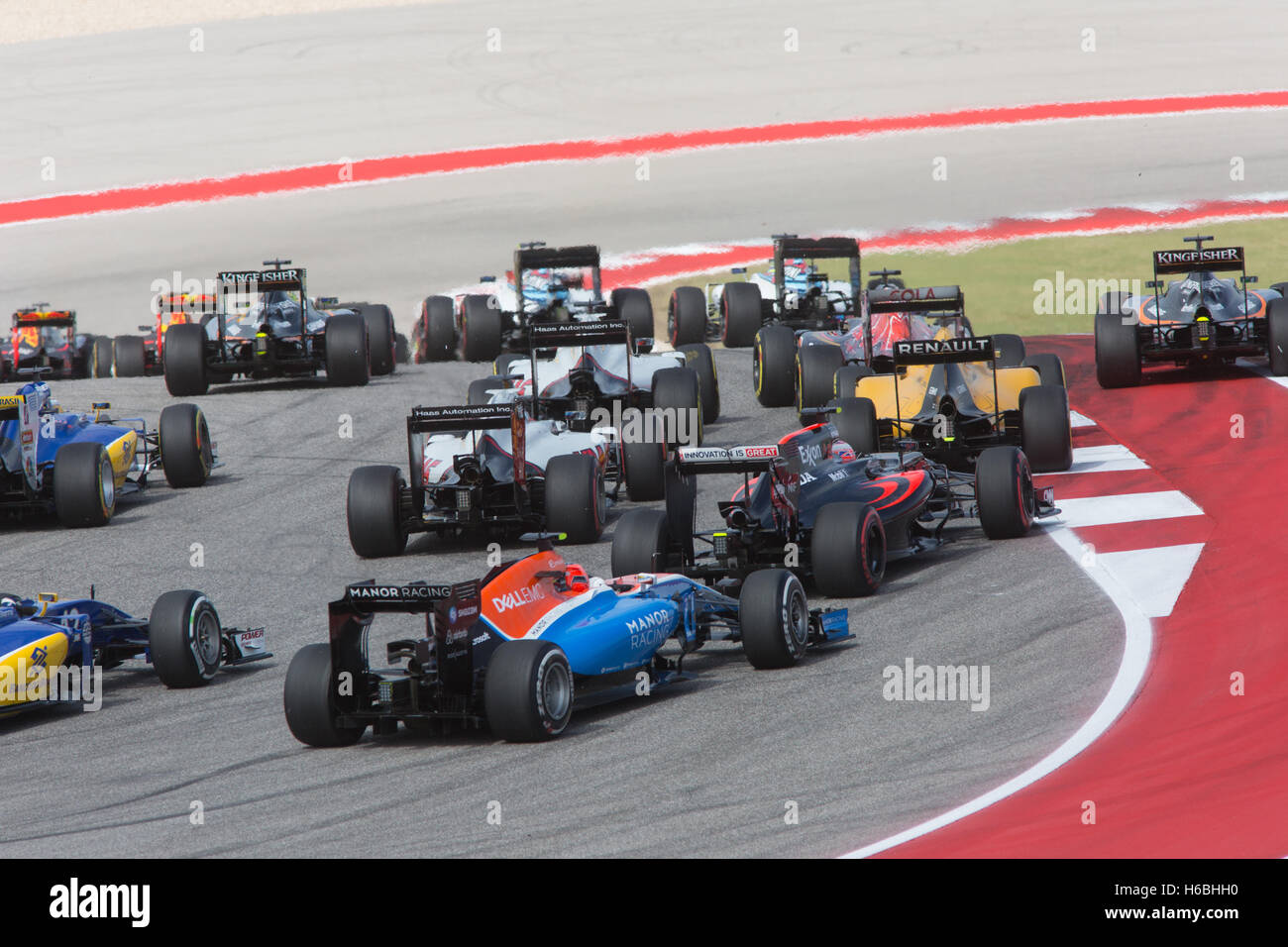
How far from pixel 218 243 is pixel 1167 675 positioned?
3937cm

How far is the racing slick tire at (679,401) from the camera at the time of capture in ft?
74.2

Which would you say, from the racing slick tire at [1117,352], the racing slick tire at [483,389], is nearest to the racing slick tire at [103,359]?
the racing slick tire at [483,389]

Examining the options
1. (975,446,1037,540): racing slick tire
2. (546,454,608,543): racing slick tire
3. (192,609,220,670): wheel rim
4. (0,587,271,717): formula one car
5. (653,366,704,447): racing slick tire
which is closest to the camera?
(0,587,271,717): formula one car

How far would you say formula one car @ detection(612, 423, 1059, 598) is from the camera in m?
15.4

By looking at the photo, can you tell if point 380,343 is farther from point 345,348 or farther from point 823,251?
point 823,251

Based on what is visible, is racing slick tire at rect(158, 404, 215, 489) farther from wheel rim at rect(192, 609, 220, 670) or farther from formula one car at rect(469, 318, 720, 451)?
wheel rim at rect(192, 609, 220, 670)

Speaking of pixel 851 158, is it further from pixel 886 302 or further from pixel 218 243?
pixel 886 302

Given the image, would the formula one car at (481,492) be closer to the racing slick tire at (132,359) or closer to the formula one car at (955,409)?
the formula one car at (955,409)

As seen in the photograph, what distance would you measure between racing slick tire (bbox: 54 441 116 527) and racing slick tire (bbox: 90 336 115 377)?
13106 mm

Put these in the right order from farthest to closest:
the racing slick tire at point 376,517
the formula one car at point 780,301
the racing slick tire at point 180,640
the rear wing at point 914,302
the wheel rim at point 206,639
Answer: the formula one car at point 780,301, the rear wing at point 914,302, the racing slick tire at point 376,517, the wheel rim at point 206,639, the racing slick tire at point 180,640

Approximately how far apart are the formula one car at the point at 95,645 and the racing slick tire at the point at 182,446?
8.06m

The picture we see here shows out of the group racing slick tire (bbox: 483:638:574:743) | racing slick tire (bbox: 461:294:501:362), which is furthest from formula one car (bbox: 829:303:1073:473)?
racing slick tire (bbox: 461:294:501:362)

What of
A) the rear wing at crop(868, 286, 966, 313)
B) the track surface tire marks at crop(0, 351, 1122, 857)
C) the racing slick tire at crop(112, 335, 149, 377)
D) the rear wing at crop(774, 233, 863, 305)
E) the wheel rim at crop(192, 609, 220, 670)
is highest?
the rear wing at crop(774, 233, 863, 305)

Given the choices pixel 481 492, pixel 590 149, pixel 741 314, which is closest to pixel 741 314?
pixel 741 314
